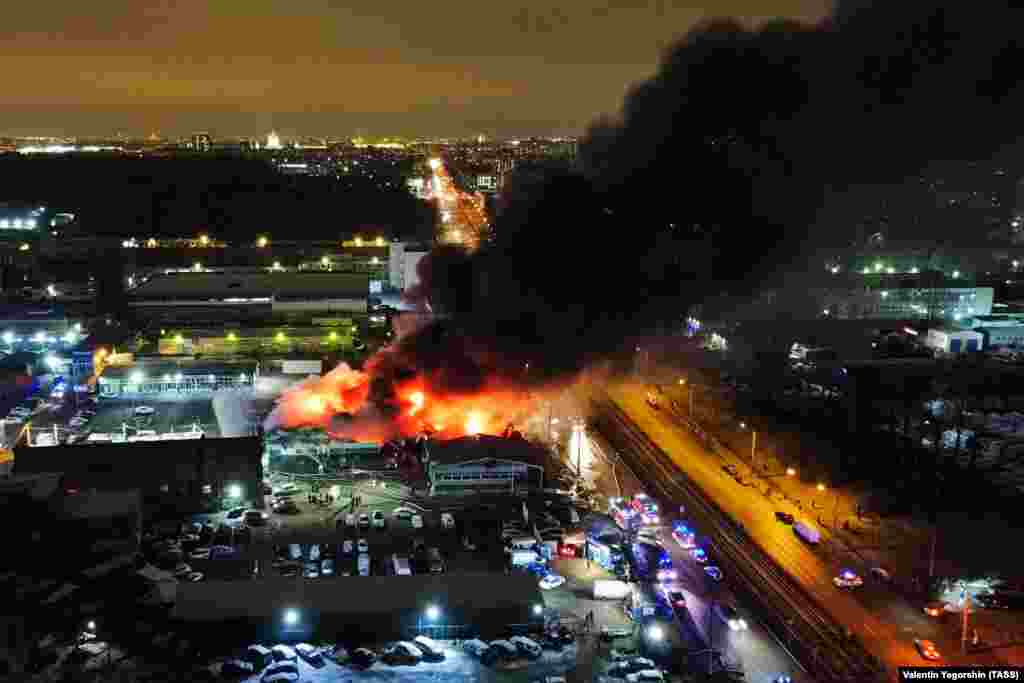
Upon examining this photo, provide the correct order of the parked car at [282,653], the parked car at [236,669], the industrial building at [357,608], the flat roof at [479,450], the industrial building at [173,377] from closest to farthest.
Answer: the parked car at [236,669] < the parked car at [282,653] < the industrial building at [357,608] < the flat roof at [479,450] < the industrial building at [173,377]

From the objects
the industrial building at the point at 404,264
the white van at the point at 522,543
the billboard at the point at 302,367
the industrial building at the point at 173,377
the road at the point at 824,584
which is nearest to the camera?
the road at the point at 824,584

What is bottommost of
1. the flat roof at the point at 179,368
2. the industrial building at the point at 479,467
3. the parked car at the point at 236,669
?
the parked car at the point at 236,669

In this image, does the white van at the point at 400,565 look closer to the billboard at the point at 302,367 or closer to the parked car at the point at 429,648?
the parked car at the point at 429,648

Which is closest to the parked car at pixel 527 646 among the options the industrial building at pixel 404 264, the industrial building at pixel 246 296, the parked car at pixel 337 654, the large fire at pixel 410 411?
the parked car at pixel 337 654

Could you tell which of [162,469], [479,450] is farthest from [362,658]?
[162,469]

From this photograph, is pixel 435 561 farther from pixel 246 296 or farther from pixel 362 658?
pixel 246 296

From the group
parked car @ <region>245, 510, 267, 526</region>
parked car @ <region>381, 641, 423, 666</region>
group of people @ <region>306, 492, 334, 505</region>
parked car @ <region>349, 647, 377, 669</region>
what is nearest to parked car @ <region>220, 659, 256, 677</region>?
parked car @ <region>349, 647, 377, 669</region>
